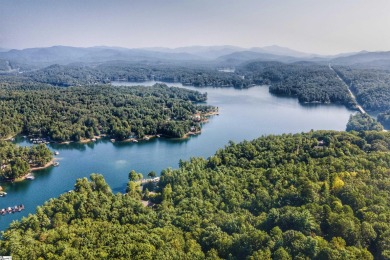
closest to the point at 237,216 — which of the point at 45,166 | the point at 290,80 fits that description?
the point at 45,166

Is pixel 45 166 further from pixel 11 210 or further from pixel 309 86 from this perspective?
pixel 309 86

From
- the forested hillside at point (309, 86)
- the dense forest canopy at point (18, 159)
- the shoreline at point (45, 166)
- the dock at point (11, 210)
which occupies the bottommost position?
the dock at point (11, 210)

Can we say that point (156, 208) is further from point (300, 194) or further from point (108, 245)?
point (300, 194)

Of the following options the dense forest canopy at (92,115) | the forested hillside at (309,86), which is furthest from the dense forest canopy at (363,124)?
the dense forest canopy at (92,115)

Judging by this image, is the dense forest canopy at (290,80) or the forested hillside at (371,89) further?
the dense forest canopy at (290,80)

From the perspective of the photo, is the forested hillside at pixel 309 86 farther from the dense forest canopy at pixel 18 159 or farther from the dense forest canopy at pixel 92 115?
the dense forest canopy at pixel 18 159
